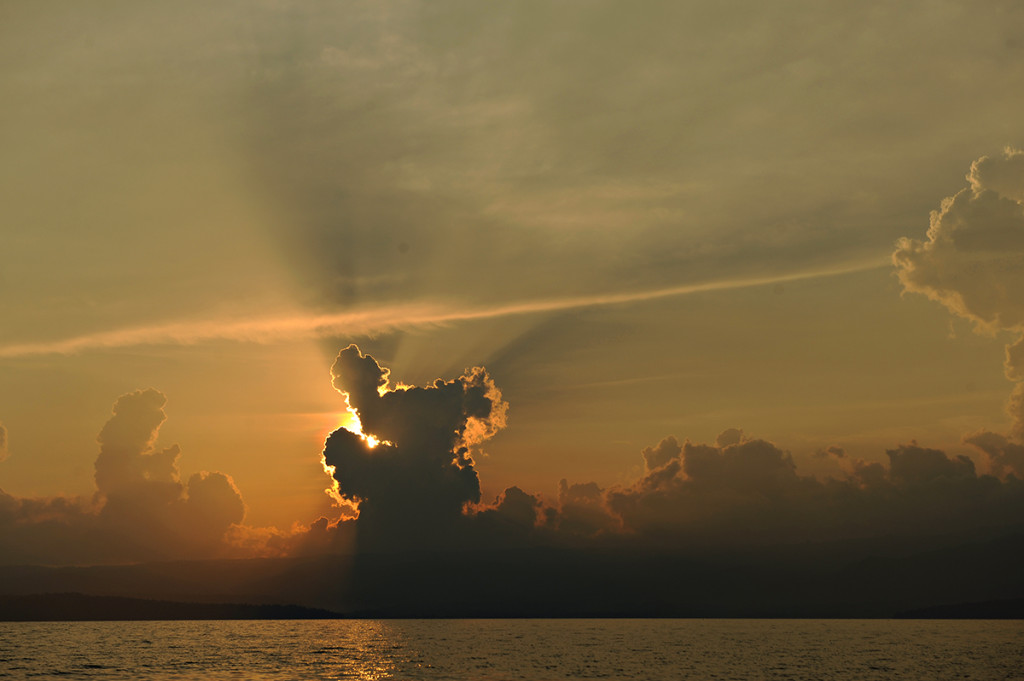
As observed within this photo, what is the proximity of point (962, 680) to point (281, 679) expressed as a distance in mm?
147982

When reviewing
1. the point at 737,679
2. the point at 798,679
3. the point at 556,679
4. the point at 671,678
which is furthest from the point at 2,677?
the point at 798,679

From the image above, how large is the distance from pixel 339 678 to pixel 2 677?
234 feet

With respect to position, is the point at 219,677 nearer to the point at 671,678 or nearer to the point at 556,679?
the point at 556,679

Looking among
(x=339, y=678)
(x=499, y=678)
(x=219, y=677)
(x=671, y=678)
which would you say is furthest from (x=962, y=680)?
(x=219, y=677)

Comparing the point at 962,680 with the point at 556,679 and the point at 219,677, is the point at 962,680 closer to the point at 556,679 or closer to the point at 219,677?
the point at 556,679

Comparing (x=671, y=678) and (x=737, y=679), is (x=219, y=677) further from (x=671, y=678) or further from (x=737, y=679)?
(x=737, y=679)

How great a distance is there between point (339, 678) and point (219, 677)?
2514 centimetres

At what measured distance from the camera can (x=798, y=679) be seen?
199 metres

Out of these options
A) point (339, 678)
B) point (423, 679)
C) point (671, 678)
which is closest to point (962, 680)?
point (671, 678)

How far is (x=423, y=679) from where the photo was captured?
19538 cm

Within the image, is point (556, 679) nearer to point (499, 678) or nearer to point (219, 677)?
point (499, 678)

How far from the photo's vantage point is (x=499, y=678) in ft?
637

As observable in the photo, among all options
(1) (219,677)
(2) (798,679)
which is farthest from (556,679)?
(1) (219,677)

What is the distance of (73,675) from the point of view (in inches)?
7820
